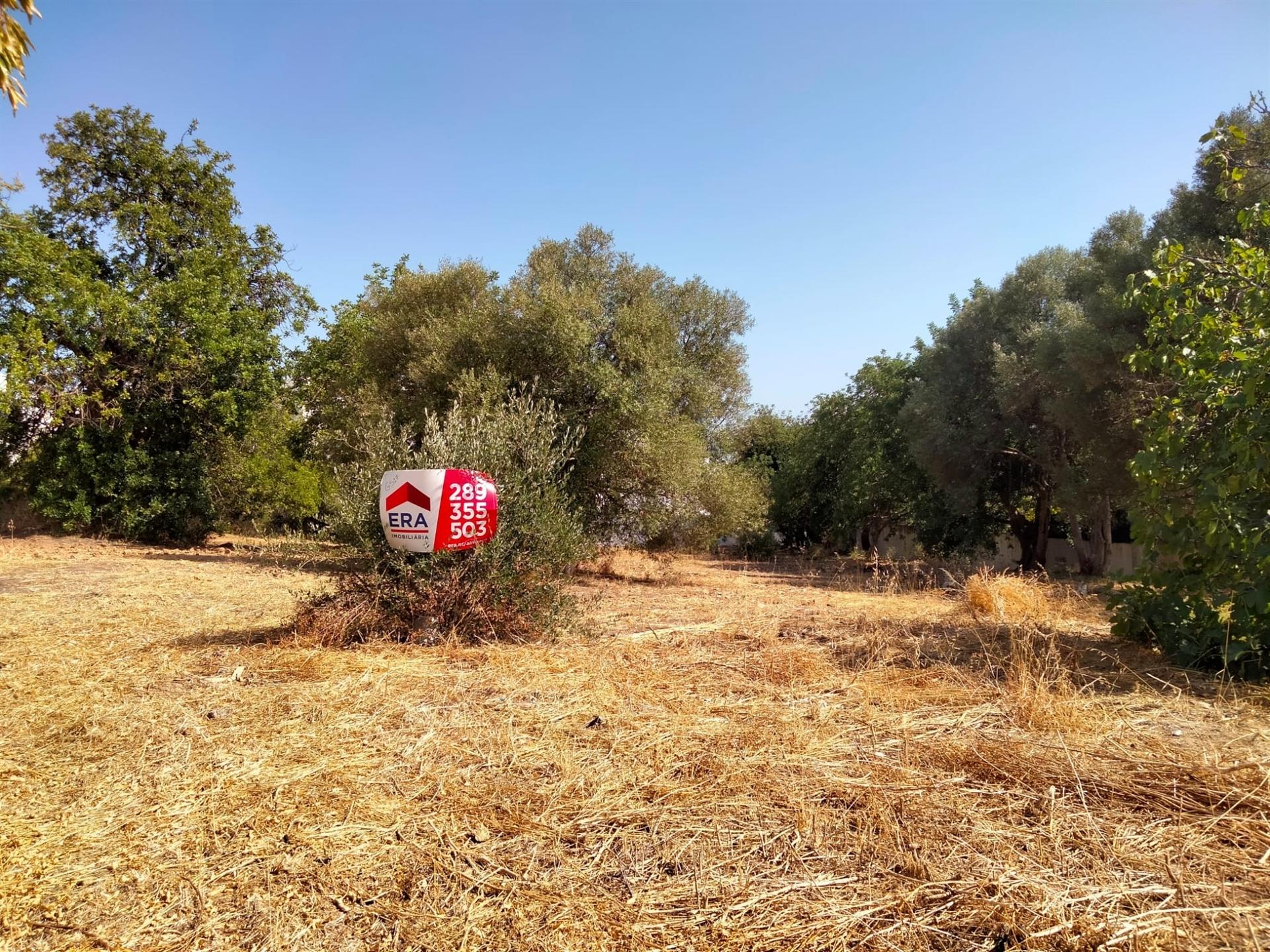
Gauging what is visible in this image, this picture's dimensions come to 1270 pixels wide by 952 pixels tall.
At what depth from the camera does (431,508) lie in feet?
18.9

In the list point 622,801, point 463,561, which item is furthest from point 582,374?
point 622,801

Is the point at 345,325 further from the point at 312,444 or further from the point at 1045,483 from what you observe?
the point at 1045,483

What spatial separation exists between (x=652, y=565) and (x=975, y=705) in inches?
512

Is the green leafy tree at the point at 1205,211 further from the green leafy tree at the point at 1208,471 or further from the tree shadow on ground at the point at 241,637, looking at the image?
the tree shadow on ground at the point at 241,637

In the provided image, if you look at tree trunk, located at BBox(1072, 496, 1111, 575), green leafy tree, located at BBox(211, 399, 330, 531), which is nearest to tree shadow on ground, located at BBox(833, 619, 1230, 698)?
tree trunk, located at BBox(1072, 496, 1111, 575)

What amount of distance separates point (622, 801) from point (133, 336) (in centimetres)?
1760

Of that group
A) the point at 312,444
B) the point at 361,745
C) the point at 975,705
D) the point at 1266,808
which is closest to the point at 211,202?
the point at 312,444

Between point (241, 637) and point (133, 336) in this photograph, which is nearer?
point (241, 637)

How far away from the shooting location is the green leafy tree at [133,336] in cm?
1548

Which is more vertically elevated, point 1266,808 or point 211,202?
point 211,202

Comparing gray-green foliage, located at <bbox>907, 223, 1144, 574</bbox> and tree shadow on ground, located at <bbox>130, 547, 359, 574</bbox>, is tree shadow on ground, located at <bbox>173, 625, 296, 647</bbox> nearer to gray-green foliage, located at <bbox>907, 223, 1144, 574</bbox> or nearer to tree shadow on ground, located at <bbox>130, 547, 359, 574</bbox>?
tree shadow on ground, located at <bbox>130, 547, 359, 574</bbox>

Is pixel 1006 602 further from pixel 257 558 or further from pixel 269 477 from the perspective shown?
pixel 269 477

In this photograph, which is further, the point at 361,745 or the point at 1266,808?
the point at 361,745

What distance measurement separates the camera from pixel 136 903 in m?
2.38
